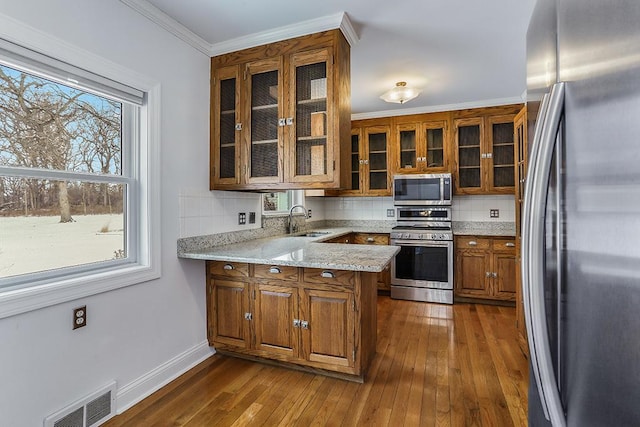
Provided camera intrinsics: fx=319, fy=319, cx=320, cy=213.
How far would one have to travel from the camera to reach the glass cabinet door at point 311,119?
2251mm

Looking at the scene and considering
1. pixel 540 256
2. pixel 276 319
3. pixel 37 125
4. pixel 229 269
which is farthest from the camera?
pixel 229 269

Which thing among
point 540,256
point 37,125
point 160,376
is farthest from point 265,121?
point 540,256

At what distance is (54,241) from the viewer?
1666mm

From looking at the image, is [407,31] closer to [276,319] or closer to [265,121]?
[265,121]

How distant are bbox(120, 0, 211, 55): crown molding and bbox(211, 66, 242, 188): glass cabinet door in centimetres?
22

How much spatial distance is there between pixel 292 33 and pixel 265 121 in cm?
65

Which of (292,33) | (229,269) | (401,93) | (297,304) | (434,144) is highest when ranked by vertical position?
(292,33)

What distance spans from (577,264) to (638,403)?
236mm

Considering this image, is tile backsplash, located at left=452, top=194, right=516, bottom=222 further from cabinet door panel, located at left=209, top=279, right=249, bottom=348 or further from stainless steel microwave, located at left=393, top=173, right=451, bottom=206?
cabinet door panel, located at left=209, top=279, right=249, bottom=348

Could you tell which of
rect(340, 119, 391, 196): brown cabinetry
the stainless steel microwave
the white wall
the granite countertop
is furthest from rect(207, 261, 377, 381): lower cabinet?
rect(340, 119, 391, 196): brown cabinetry

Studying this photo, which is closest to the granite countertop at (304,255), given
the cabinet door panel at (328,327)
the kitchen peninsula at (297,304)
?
the kitchen peninsula at (297,304)

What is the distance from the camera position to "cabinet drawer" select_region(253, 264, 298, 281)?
2229 millimetres

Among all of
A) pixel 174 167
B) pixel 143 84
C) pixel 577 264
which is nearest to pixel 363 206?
pixel 174 167

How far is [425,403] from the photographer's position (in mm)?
1940
